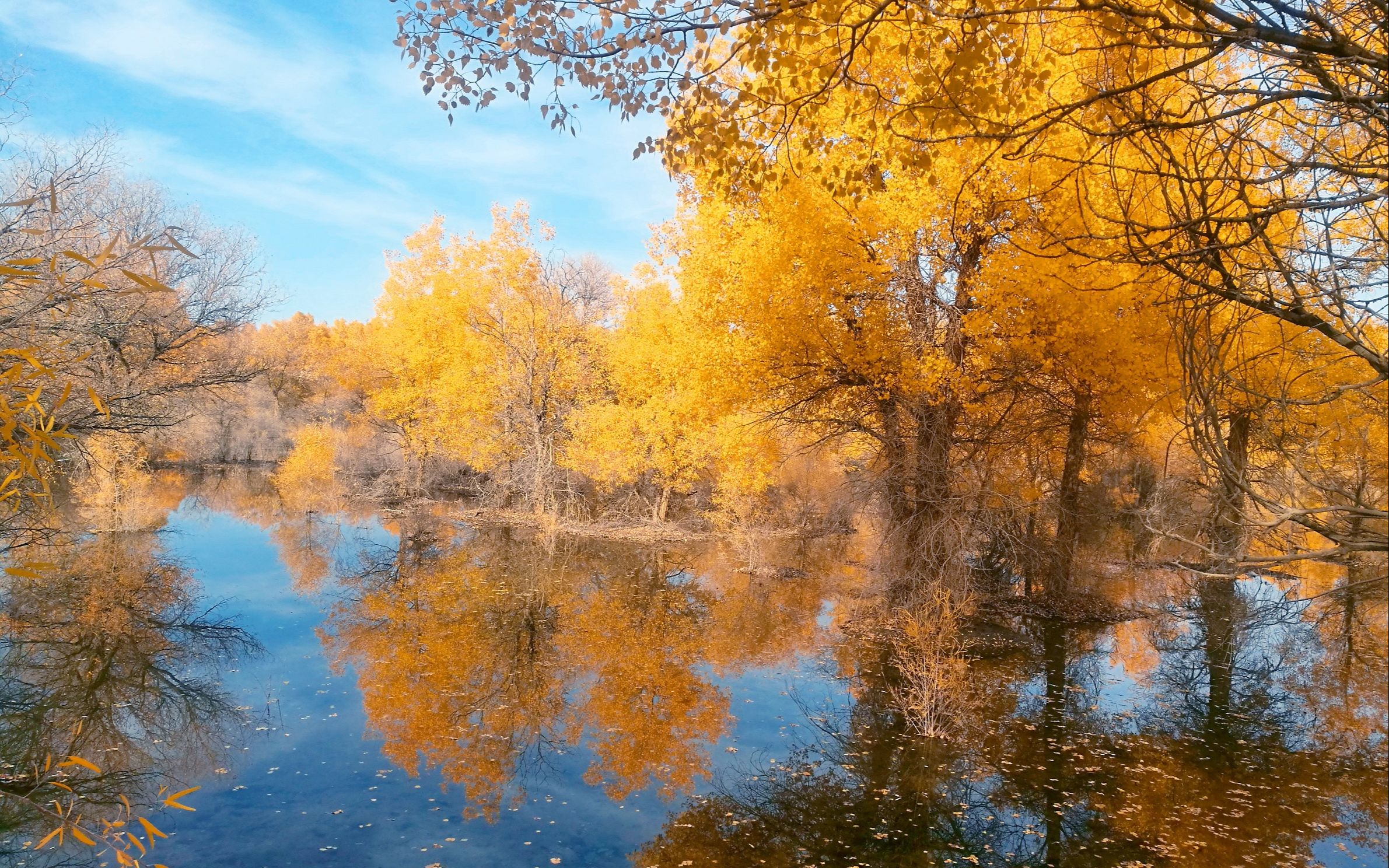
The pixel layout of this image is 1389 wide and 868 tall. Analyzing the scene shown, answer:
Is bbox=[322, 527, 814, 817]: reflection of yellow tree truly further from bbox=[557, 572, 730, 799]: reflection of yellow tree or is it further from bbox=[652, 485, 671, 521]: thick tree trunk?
bbox=[652, 485, 671, 521]: thick tree trunk

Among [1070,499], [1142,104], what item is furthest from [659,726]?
[1070,499]

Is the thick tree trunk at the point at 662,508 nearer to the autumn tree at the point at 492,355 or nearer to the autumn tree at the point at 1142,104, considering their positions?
the autumn tree at the point at 492,355

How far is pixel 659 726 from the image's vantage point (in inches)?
346

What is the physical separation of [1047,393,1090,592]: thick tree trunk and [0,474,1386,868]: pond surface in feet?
4.31

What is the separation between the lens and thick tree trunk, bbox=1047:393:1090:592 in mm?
13164

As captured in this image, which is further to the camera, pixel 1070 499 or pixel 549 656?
pixel 1070 499

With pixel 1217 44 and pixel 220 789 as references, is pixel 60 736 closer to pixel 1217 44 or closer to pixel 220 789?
pixel 220 789

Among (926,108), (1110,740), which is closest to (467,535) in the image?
(1110,740)

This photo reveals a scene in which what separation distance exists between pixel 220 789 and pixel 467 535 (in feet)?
46.5

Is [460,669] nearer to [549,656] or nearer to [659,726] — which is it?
[549,656]

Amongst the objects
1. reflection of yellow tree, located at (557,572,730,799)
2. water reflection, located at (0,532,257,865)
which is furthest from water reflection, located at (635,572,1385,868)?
water reflection, located at (0,532,257,865)

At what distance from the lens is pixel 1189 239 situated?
133 inches

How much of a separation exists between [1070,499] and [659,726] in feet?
27.6

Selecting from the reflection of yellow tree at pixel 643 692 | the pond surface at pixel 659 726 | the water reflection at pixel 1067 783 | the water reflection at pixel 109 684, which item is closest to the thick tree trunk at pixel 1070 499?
the pond surface at pixel 659 726
